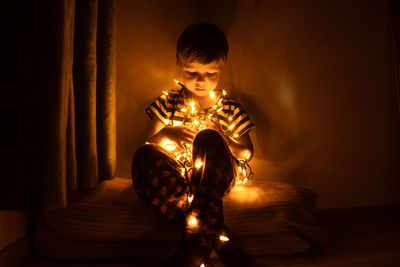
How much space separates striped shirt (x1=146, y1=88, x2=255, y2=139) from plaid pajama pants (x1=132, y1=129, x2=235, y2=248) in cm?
34

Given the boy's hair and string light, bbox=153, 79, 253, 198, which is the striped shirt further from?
the boy's hair

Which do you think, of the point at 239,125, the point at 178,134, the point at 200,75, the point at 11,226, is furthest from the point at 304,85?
the point at 11,226

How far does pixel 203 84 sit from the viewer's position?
119 centimetres

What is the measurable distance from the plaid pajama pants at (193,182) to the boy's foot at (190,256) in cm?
4

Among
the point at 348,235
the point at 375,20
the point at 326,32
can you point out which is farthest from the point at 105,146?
the point at 375,20

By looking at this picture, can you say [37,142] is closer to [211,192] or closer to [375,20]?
[211,192]

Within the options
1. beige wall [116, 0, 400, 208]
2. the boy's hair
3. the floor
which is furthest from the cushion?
the boy's hair

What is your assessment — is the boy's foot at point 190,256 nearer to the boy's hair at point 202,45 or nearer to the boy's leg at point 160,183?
the boy's leg at point 160,183

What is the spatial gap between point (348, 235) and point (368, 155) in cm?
46

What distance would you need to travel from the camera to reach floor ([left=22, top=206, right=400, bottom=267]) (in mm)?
888

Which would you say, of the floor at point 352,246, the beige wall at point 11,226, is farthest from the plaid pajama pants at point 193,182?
the beige wall at point 11,226

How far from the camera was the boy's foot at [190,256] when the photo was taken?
0.72 metres

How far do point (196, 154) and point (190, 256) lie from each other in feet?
0.97

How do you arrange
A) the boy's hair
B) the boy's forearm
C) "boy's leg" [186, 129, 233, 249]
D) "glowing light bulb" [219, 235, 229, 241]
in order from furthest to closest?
the boy's forearm, the boy's hair, "glowing light bulb" [219, 235, 229, 241], "boy's leg" [186, 129, 233, 249]
